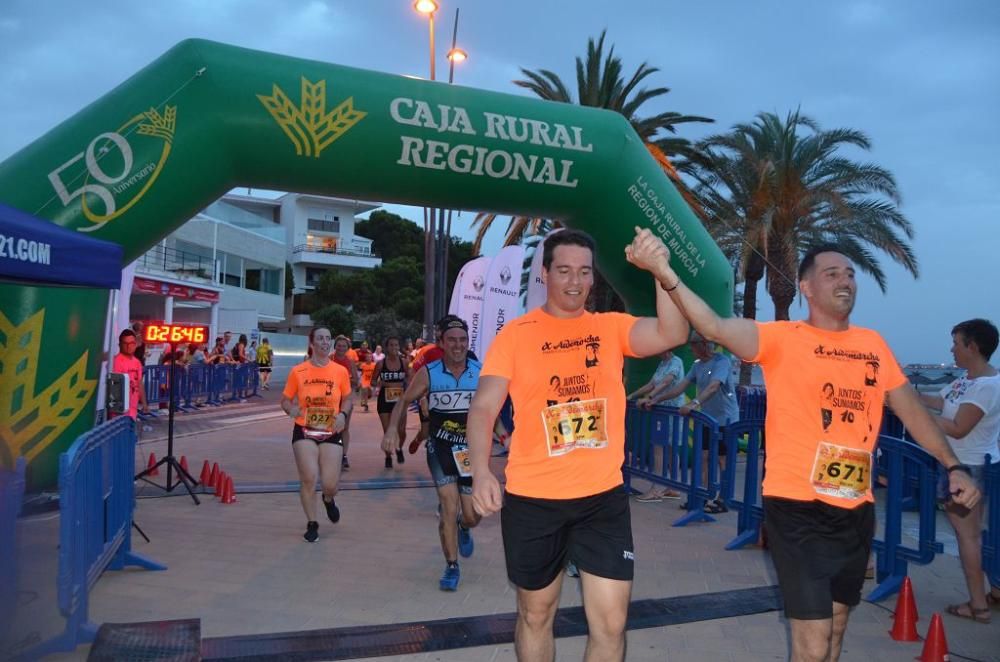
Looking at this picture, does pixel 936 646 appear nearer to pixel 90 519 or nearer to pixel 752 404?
pixel 90 519

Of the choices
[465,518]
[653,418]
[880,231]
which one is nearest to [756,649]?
[465,518]

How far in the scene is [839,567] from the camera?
10.4ft

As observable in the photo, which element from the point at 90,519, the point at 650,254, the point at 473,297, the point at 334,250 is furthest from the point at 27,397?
the point at 334,250

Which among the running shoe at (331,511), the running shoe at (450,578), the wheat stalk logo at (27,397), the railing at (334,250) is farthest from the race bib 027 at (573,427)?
the railing at (334,250)

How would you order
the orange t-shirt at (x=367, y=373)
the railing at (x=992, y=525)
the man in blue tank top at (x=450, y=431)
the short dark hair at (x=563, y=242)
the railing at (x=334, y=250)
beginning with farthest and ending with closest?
1. the railing at (x=334, y=250)
2. the orange t-shirt at (x=367, y=373)
3. the man in blue tank top at (x=450, y=431)
4. the railing at (x=992, y=525)
5. the short dark hair at (x=563, y=242)

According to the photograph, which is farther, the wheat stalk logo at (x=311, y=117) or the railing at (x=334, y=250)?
the railing at (x=334, y=250)

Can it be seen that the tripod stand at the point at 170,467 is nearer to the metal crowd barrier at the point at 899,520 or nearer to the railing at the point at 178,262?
the metal crowd barrier at the point at 899,520

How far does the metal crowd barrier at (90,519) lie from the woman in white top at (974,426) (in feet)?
16.9

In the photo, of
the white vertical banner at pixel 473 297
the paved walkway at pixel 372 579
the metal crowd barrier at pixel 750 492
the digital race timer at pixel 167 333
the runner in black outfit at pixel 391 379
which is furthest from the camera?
the white vertical banner at pixel 473 297

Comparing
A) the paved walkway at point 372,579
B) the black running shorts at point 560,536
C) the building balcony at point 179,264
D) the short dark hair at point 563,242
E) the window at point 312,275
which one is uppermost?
the window at point 312,275

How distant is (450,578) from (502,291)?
6.92 metres

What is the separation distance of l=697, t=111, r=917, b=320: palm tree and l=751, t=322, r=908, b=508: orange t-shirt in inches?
670

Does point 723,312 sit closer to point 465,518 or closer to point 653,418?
point 653,418

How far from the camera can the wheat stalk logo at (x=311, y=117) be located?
7.19 metres
